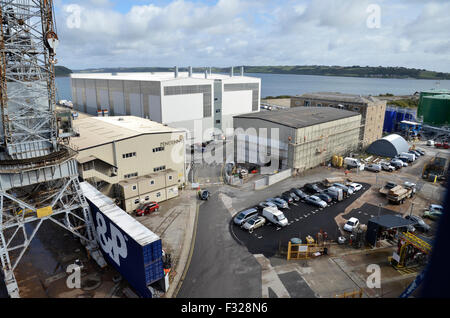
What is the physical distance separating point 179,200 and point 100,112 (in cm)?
3650

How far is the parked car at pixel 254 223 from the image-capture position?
2606 cm

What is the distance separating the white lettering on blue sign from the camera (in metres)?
19.3

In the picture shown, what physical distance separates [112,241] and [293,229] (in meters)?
15.1

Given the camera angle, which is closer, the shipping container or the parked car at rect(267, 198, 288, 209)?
the shipping container

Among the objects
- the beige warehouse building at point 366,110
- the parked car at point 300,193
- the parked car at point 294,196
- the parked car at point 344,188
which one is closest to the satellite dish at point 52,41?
the parked car at point 294,196

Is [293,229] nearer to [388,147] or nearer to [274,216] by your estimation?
[274,216]

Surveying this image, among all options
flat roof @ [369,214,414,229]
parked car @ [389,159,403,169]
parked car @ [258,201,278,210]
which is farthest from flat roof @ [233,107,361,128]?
flat roof @ [369,214,414,229]

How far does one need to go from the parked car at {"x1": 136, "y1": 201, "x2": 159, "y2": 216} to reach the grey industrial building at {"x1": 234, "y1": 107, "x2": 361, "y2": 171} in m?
18.5

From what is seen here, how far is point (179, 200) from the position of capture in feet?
107

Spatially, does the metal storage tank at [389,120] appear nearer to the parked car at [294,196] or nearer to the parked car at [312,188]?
the parked car at [312,188]

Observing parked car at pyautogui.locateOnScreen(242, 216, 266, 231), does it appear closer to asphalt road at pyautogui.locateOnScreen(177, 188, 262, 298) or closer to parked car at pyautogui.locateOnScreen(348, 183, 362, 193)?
asphalt road at pyautogui.locateOnScreen(177, 188, 262, 298)

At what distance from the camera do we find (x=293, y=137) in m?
39.7

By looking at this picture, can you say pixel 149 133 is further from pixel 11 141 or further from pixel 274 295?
pixel 274 295

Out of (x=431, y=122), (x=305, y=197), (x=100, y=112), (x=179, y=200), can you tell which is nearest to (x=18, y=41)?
(x=179, y=200)
